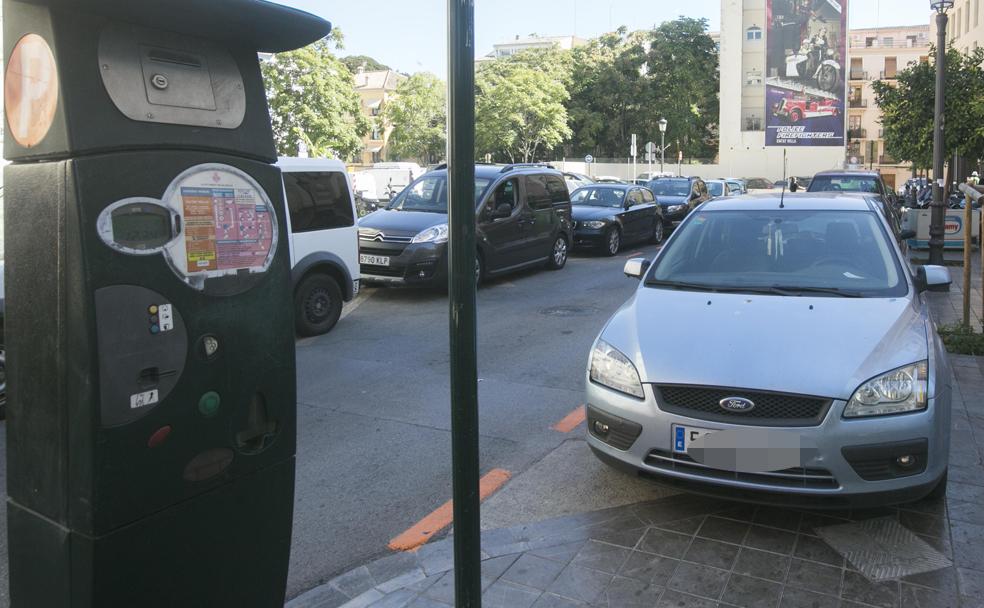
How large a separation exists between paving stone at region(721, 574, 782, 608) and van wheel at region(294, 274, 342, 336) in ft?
20.9

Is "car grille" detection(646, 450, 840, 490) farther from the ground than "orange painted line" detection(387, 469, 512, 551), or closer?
farther from the ground

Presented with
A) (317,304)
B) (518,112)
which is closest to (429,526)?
(317,304)

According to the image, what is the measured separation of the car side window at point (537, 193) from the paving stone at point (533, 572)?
10019 mm

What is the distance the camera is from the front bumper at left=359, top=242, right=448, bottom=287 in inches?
432

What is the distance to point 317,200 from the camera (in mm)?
9070

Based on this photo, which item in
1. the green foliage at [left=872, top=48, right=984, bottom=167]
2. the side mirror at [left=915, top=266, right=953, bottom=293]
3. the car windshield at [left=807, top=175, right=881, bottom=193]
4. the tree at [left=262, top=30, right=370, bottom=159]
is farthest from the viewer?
the tree at [left=262, top=30, right=370, bottom=159]

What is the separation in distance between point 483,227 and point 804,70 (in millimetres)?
53147

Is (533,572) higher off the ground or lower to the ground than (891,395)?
lower

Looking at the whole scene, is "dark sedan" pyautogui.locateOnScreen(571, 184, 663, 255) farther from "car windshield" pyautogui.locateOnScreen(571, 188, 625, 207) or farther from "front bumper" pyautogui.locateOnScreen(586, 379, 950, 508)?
"front bumper" pyautogui.locateOnScreen(586, 379, 950, 508)

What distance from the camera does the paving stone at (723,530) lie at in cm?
389

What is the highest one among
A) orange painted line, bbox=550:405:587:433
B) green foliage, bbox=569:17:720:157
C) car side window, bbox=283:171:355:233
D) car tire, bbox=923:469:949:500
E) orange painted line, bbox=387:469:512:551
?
green foliage, bbox=569:17:720:157

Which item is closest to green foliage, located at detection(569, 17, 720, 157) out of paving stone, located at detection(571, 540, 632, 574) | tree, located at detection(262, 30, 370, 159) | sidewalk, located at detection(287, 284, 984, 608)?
tree, located at detection(262, 30, 370, 159)

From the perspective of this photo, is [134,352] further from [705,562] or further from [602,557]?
[705,562]

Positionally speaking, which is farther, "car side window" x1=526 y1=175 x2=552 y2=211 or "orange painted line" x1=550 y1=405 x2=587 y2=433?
"car side window" x1=526 y1=175 x2=552 y2=211
